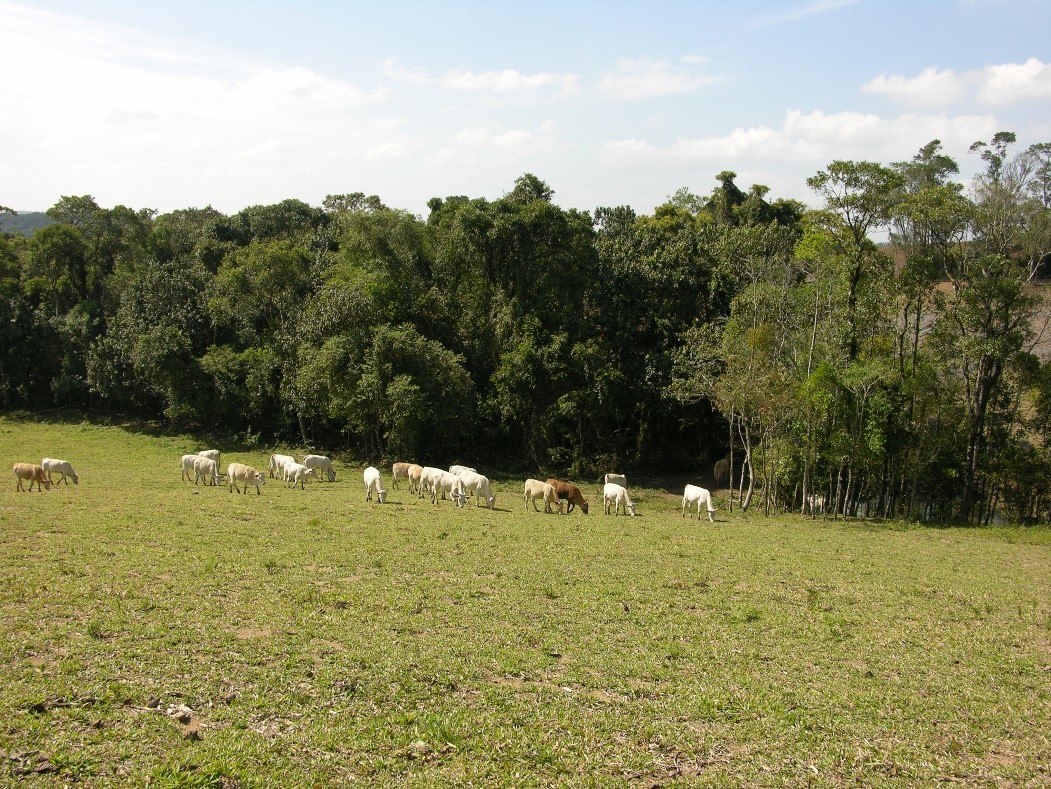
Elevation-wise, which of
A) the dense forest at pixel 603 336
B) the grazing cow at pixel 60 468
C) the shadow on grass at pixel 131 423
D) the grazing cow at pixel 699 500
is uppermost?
the dense forest at pixel 603 336

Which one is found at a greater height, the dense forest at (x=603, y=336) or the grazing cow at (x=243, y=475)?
the dense forest at (x=603, y=336)

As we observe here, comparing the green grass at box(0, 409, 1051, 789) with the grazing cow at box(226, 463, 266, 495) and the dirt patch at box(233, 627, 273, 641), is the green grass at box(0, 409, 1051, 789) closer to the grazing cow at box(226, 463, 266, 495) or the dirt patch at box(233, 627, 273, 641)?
the dirt patch at box(233, 627, 273, 641)

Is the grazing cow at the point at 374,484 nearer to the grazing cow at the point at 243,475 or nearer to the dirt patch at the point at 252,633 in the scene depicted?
the grazing cow at the point at 243,475

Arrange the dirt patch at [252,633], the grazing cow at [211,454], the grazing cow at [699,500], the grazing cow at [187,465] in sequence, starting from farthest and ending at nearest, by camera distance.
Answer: the grazing cow at [211,454]
the grazing cow at [187,465]
the grazing cow at [699,500]
the dirt patch at [252,633]

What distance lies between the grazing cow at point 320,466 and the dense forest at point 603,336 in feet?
16.0

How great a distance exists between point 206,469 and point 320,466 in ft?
19.6

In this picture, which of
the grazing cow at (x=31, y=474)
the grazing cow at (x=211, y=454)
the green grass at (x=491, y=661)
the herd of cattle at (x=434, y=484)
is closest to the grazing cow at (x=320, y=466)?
the herd of cattle at (x=434, y=484)

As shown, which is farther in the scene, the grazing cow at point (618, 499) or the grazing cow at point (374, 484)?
the grazing cow at point (618, 499)

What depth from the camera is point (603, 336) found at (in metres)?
44.6

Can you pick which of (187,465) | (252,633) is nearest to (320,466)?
(187,465)

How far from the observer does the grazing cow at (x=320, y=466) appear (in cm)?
3450

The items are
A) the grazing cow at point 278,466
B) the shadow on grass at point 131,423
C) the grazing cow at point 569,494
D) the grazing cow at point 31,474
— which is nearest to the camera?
the grazing cow at point 31,474

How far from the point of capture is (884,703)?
9883 millimetres

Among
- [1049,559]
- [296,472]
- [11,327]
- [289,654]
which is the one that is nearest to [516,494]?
[296,472]
